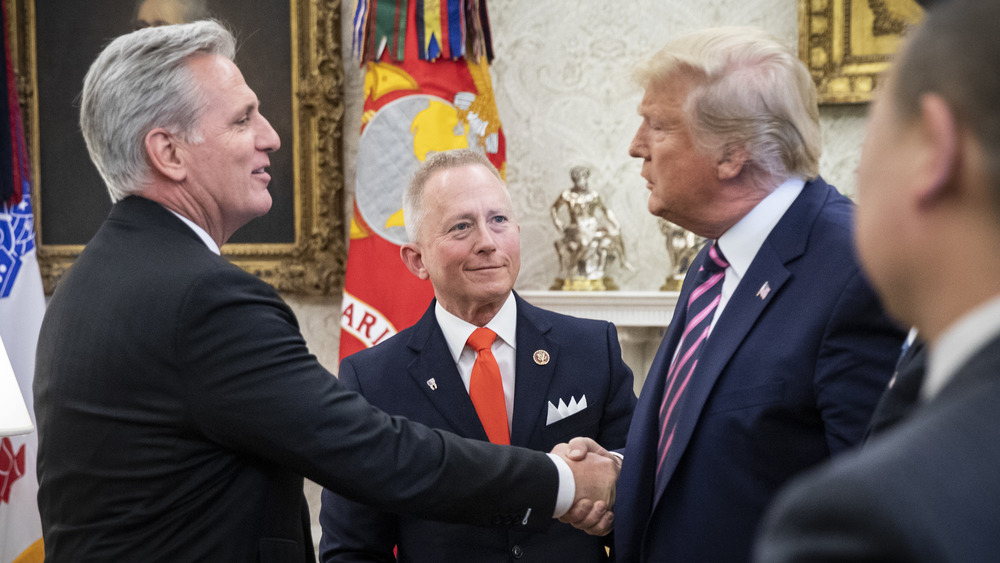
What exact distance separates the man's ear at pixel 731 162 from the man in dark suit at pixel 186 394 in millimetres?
739

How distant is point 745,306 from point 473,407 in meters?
0.79

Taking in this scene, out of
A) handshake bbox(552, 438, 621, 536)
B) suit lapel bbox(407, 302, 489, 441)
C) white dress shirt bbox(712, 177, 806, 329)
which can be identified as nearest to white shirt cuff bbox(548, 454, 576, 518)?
handshake bbox(552, 438, 621, 536)

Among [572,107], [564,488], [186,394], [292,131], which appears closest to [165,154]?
[186,394]

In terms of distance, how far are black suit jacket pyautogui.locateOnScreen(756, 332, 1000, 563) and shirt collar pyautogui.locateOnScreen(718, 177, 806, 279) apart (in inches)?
43.4

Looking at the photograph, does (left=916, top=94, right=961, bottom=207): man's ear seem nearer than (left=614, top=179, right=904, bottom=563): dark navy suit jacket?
Yes

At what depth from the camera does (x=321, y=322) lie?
5016 mm

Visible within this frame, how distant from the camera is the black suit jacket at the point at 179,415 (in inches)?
64.7

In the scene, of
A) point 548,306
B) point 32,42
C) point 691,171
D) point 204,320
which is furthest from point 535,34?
point 204,320

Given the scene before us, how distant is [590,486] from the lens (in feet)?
6.69

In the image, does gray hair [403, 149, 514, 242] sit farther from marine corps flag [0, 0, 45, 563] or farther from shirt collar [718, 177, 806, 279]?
marine corps flag [0, 0, 45, 563]

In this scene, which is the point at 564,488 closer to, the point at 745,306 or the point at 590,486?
the point at 590,486

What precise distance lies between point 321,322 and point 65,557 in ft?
11.0

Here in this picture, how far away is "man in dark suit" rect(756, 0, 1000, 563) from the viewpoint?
0.61 metres

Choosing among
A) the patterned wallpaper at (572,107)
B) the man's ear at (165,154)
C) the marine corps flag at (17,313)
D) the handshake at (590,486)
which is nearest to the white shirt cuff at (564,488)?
the handshake at (590,486)
